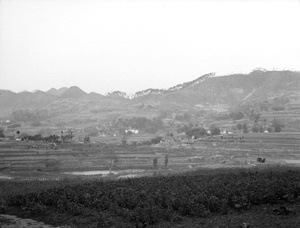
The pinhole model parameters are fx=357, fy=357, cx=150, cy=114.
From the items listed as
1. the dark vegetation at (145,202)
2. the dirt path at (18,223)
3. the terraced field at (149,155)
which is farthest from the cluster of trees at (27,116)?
the dirt path at (18,223)

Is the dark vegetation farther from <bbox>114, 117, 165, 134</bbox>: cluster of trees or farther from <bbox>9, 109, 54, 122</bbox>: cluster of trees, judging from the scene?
<bbox>9, 109, 54, 122</bbox>: cluster of trees

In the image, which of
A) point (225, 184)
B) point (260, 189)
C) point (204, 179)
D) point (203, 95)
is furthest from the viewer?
point (203, 95)

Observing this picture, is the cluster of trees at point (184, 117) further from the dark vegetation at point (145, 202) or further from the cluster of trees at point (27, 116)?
the dark vegetation at point (145, 202)

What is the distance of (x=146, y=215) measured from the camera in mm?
15836

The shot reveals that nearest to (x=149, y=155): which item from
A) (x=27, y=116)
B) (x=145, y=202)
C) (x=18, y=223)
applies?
(x=145, y=202)

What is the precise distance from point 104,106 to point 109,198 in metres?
159

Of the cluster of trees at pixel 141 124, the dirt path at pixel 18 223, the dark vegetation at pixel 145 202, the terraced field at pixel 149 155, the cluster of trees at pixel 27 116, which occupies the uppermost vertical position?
the cluster of trees at pixel 27 116

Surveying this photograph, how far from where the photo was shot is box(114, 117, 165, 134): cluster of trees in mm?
119875

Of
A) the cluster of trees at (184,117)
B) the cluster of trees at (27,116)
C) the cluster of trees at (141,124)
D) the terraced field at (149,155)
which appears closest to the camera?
the terraced field at (149,155)

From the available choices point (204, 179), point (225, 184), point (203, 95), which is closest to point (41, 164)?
point (204, 179)

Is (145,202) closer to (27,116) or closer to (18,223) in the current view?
(18,223)

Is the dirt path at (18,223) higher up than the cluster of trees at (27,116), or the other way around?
the cluster of trees at (27,116)

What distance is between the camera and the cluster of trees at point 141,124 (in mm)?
119875

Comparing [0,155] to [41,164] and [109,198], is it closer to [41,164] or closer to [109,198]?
[41,164]
